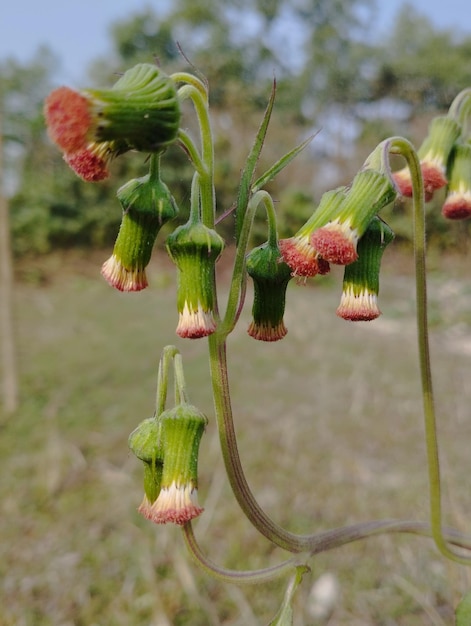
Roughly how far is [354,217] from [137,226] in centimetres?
25

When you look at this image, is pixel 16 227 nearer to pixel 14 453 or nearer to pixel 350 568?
pixel 14 453

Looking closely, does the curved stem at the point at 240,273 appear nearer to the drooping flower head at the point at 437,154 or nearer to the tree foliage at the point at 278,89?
the drooping flower head at the point at 437,154

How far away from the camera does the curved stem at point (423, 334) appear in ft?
2.54

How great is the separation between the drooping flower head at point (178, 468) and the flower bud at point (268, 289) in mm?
138

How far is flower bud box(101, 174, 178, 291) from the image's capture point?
701 mm

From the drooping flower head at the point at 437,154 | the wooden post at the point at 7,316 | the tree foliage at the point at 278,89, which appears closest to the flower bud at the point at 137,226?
the drooping flower head at the point at 437,154

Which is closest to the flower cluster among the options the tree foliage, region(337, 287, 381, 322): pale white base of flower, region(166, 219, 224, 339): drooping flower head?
region(337, 287, 381, 322): pale white base of flower

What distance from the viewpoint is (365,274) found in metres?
0.76

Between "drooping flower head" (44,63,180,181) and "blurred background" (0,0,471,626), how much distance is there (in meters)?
0.07

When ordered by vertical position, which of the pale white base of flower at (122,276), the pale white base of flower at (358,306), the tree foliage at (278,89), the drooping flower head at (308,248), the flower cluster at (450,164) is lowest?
the pale white base of flower at (358,306)

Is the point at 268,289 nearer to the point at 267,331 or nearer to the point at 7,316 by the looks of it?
the point at 267,331

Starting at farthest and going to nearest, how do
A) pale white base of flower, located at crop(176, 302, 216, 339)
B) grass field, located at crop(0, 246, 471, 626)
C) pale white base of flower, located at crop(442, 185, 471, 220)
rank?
grass field, located at crop(0, 246, 471, 626), pale white base of flower, located at crop(442, 185, 471, 220), pale white base of flower, located at crop(176, 302, 216, 339)

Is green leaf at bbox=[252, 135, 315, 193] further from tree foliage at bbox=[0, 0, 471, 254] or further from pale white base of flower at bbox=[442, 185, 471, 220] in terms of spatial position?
tree foliage at bbox=[0, 0, 471, 254]

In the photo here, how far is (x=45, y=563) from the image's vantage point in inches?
101
